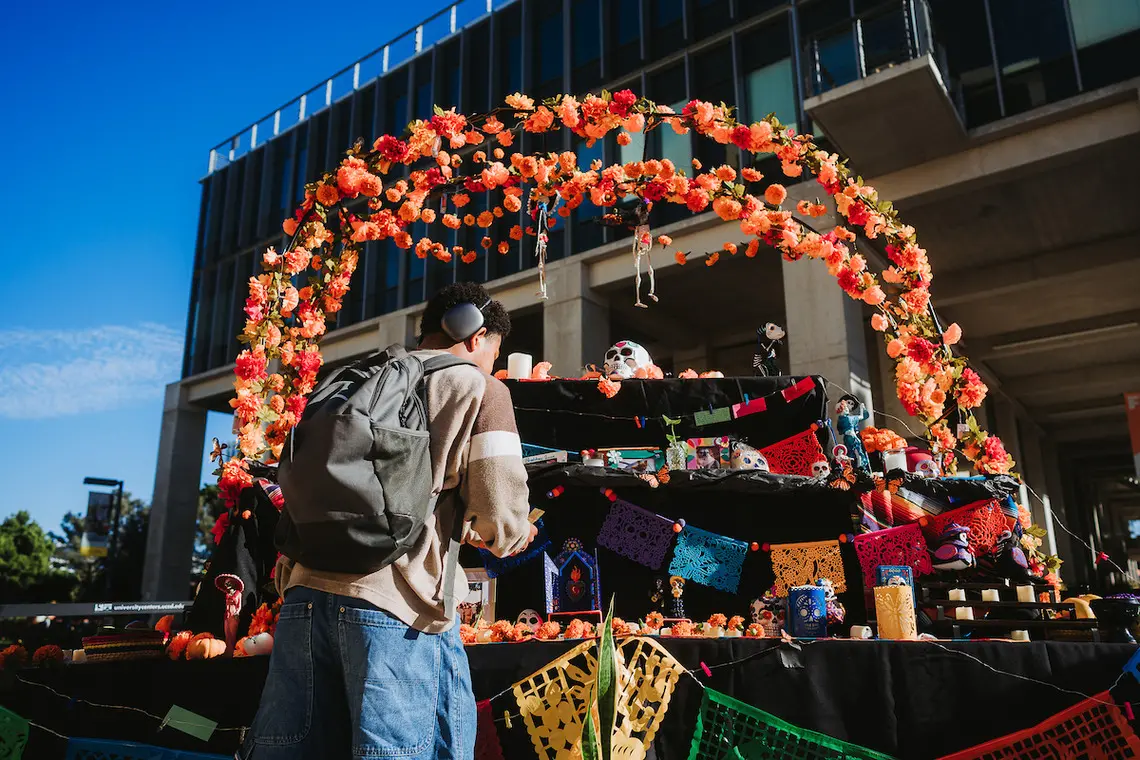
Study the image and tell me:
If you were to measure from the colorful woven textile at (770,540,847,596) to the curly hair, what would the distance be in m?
2.67

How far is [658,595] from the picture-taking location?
15.4 ft

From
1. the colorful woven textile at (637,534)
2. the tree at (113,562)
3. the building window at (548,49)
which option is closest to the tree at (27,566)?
the tree at (113,562)

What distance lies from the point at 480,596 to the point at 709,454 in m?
1.71

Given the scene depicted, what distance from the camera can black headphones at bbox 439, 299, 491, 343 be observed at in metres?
2.54

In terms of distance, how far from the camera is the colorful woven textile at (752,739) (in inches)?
119

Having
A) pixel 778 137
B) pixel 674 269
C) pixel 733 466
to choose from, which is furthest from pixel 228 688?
pixel 674 269

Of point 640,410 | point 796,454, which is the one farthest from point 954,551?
point 640,410

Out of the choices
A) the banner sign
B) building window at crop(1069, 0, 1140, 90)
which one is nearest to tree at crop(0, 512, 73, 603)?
the banner sign

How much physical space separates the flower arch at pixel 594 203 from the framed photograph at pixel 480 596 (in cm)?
160

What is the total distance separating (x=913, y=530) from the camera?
14.1 ft

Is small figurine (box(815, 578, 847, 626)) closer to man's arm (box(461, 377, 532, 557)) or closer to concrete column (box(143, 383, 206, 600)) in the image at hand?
man's arm (box(461, 377, 532, 557))

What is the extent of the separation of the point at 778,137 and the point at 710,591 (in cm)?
328

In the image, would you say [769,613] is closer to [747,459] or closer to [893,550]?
[893,550]

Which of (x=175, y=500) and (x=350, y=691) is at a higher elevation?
(x=175, y=500)
